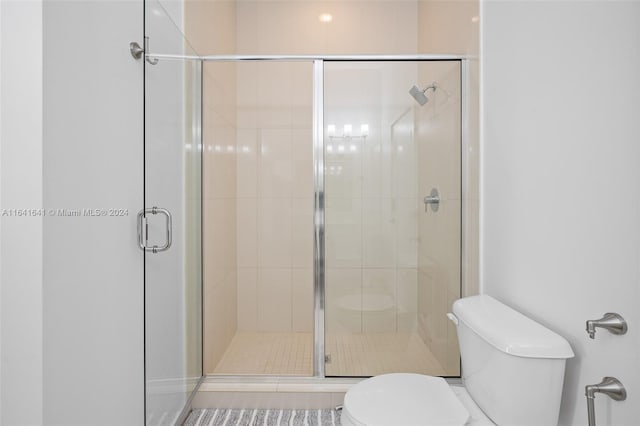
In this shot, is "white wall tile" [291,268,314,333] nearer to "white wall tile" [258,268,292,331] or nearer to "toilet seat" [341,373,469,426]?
"white wall tile" [258,268,292,331]

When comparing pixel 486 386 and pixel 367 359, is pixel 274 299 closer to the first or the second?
pixel 367 359

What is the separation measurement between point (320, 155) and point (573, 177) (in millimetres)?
1183

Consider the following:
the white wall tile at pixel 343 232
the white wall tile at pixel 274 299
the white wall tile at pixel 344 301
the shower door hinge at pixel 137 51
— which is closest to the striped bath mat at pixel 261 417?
the white wall tile at pixel 344 301

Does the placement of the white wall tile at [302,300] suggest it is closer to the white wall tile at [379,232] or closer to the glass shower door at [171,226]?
the white wall tile at [379,232]

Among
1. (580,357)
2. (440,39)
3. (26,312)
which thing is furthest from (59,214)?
(440,39)

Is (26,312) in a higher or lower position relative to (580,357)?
higher

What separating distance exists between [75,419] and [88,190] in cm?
68

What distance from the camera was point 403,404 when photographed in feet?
4.20

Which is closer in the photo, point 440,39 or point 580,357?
point 580,357

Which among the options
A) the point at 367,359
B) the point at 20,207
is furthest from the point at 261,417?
the point at 20,207

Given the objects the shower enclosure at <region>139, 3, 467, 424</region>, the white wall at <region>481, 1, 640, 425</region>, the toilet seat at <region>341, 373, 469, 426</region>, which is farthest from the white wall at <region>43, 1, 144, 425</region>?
the white wall at <region>481, 1, 640, 425</region>

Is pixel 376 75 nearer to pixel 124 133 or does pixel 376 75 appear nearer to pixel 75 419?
pixel 124 133

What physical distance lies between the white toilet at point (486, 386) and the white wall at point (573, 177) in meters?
0.11

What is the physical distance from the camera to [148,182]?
1327 mm
